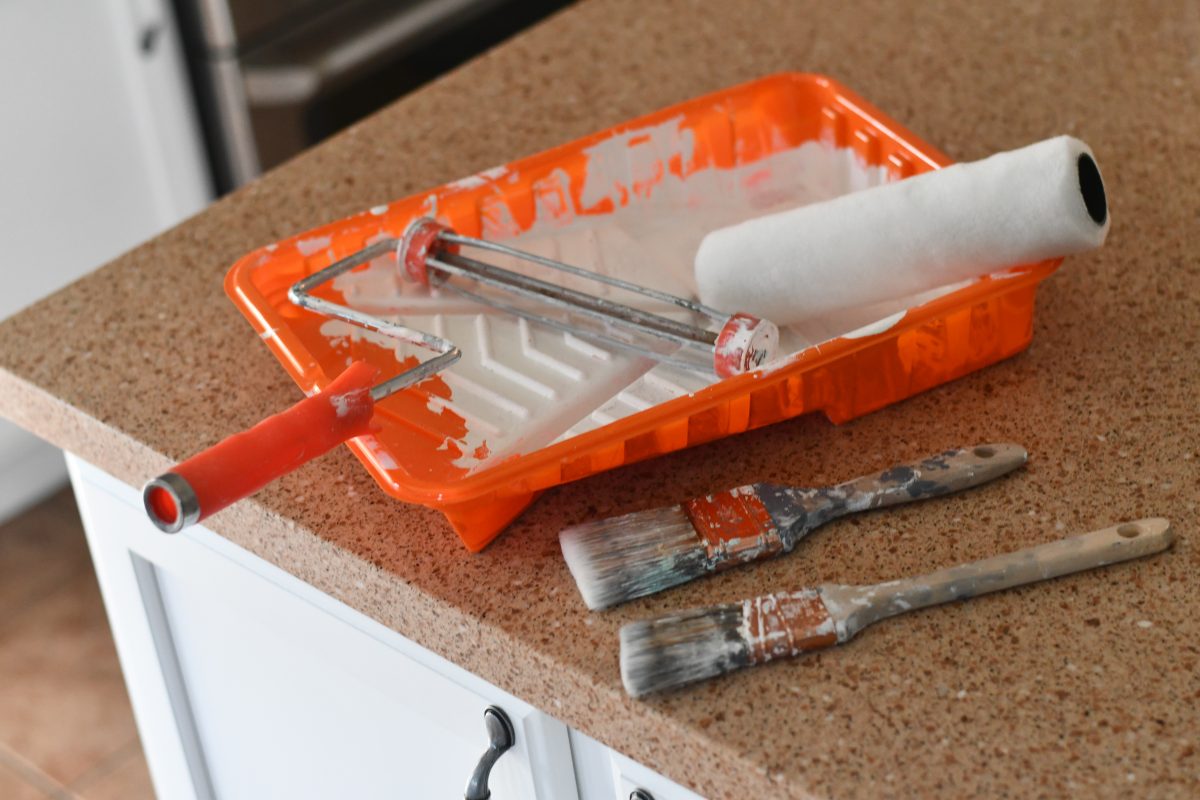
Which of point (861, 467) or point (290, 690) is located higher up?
point (861, 467)

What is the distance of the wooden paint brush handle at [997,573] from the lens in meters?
0.56

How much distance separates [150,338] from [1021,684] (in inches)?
20.5

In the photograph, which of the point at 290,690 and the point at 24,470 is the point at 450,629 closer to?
the point at 290,690

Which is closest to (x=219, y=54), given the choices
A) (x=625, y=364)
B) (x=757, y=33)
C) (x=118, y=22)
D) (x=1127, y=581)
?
(x=118, y=22)

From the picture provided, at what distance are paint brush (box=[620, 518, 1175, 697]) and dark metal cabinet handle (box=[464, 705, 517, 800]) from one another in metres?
0.10

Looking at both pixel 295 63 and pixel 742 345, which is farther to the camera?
pixel 295 63

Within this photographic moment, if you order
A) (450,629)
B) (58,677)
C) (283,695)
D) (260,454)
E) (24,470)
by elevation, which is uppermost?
(260,454)

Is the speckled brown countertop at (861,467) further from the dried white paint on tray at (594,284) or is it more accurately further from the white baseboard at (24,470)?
the white baseboard at (24,470)

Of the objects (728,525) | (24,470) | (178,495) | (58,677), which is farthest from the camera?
(24,470)

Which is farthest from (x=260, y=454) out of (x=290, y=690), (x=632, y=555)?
(x=290, y=690)

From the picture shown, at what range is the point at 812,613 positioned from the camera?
1.82 feet

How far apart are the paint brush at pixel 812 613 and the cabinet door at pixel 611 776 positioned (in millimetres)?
66

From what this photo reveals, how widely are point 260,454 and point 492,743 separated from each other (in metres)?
0.19

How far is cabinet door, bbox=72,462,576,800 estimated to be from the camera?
0.65 m
